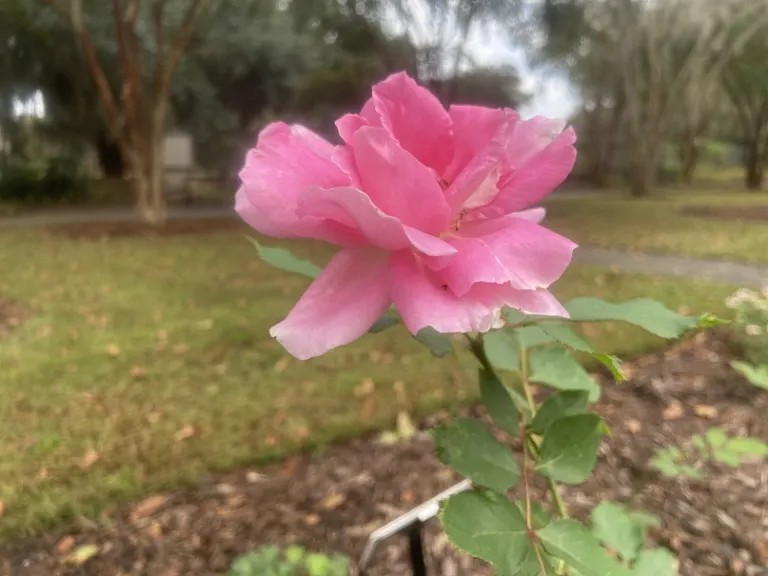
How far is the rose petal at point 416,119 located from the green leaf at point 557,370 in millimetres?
500

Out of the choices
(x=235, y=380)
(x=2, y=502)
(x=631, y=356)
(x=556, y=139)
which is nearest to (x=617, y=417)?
(x=631, y=356)

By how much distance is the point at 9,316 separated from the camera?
17.0ft

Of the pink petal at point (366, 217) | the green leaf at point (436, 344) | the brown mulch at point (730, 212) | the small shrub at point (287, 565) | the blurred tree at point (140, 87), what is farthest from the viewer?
the brown mulch at point (730, 212)

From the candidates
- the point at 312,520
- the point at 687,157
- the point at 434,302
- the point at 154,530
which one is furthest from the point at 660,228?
the point at 687,157

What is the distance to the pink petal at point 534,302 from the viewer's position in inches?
21.8

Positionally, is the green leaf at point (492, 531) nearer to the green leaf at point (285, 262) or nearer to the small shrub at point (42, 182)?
the green leaf at point (285, 262)

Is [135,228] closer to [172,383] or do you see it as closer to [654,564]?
[172,383]

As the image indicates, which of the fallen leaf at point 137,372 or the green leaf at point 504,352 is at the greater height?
the green leaf at point 504,352

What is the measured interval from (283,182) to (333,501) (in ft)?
6.73

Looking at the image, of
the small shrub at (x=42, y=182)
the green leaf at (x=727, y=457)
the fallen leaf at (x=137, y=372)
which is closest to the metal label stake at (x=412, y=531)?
the green leaf at (x=727, y=457)

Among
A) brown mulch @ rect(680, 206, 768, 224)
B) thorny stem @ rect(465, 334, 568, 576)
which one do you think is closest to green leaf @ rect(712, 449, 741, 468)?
thorny stem @ rect(465, 334, 568, 576)

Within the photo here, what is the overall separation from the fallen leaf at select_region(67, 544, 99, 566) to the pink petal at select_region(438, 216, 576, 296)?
2014 millimetres

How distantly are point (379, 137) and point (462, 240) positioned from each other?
111 mm

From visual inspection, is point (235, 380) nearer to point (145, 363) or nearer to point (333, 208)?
point (145, 363)
